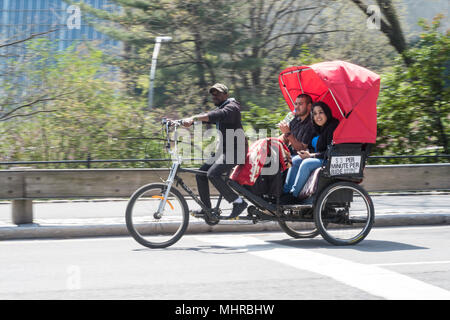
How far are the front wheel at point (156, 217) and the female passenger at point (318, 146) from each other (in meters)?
1.35

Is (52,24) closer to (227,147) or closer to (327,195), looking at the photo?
(227,147)

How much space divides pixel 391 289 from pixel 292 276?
94cm

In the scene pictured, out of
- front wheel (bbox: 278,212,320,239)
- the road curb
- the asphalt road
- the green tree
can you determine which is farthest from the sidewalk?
the green tree

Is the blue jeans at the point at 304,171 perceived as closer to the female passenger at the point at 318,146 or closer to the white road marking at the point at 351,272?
A: the female passenger at the point at 318,146

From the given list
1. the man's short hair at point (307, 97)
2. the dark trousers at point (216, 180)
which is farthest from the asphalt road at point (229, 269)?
the man's short hair at point (307, 97)

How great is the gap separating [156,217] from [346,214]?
230 centimetres

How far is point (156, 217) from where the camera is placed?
742cm

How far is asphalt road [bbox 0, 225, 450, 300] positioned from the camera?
5.31 meters

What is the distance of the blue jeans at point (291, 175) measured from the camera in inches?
306

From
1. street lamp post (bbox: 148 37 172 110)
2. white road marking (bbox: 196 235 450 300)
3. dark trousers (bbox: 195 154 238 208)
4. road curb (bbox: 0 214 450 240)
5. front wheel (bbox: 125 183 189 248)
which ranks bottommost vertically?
white road marking (bbox: 196 235 450 300)

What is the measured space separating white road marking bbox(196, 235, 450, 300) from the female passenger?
2.57 ft

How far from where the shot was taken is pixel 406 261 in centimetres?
664

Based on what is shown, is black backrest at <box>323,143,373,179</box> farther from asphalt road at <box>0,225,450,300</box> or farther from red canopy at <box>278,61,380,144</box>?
asphalt road at <box>0,225,450,300</box>

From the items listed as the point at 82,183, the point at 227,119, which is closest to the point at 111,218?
the point at 82,183
